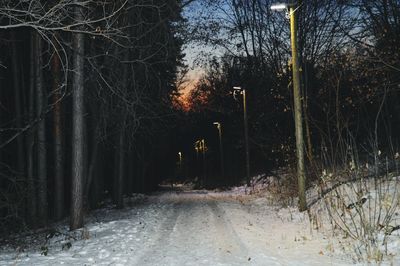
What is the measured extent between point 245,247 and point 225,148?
55.6m

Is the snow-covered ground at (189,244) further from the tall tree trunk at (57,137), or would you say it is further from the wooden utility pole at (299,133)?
the tall tree trunk at (57,137)

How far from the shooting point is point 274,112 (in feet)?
94.9

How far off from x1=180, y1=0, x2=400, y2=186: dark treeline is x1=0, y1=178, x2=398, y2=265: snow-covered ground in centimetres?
247

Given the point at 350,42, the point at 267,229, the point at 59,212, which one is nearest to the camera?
the point at 267,229

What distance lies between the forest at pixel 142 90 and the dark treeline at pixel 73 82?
0.25 ft

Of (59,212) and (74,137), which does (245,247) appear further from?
(59,212)

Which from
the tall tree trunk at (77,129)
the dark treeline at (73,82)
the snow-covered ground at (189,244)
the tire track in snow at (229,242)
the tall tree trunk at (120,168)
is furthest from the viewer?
the tall tree trunk at (120,168)

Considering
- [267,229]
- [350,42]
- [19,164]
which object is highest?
[350,42]

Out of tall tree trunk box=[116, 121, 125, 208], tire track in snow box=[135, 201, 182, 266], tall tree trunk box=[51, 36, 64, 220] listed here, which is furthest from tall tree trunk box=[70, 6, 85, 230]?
tall tree trunk box=[116, 121, 125, 208]

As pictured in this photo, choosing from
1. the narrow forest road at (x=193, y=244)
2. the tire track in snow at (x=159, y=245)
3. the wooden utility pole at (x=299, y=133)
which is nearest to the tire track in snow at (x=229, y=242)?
the narrow forest road at (x=193, y=244)

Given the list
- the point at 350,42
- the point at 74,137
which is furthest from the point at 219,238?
the point at 350,42

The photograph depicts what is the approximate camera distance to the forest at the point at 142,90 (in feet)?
42.1

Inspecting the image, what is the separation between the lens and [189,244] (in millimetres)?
11242

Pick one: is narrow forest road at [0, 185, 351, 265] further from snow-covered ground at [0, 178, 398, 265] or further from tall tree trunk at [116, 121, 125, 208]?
tall tree trunk at [116, 121, 125, 208]
